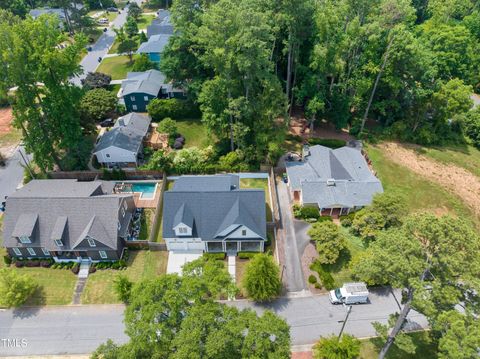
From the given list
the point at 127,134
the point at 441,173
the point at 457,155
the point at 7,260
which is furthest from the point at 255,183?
the point at 457,155

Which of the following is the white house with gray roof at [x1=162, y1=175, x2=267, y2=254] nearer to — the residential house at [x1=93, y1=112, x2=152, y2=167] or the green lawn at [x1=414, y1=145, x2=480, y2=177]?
the residential house at [x1=93, y1=112, x2=152, y2=167]

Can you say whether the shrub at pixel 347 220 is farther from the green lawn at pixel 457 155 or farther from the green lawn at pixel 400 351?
the green lawn at pixel 457 155

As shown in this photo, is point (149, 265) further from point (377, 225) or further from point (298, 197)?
point (377, 225)

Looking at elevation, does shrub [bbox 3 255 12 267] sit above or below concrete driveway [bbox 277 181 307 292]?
below

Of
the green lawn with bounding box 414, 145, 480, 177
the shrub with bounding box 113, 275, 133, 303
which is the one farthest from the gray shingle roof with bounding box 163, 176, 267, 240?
the green lawn with bounding box 414, 145, 480, 177

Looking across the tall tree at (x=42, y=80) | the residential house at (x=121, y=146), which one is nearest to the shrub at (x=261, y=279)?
the residential house at (x=121, y=146)

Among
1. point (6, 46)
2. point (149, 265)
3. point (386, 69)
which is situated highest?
point (6, 46)

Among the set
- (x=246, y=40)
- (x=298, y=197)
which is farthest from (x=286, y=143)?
(x=246, y=40)
